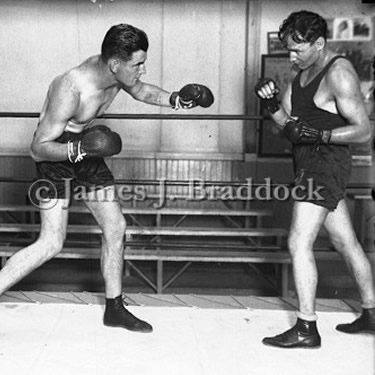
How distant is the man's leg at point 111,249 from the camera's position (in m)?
2.08

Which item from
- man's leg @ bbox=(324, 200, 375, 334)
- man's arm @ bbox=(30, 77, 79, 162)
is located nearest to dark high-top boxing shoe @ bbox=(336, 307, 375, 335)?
man's leg @ bbox=(324, 200, 375, 334)

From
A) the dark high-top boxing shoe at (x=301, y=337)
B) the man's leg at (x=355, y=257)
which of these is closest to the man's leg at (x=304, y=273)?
the dark high-top boxing shoe at (x=301, y=337)

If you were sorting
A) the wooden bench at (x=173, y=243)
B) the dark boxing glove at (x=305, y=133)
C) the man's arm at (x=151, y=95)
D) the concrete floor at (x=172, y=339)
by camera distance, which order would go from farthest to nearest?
1. the wooden bench at (x=173, y=243)
2. the man's arm at (x=151, y=95)
3. the dark boxing glove at (x=305, y=133)
4. the concrete floor at (x=172, y=339)

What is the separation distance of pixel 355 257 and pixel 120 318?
0.86 meters

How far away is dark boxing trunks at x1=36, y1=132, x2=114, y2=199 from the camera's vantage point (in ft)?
6.65

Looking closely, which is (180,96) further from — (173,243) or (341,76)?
(173,243)

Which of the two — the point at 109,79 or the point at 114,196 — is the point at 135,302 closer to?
the point at 114,196

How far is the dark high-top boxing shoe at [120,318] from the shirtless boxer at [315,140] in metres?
0.45

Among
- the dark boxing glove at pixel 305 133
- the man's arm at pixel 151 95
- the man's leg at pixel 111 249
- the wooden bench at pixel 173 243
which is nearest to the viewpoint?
the dark boxing glove at pixel 305 133

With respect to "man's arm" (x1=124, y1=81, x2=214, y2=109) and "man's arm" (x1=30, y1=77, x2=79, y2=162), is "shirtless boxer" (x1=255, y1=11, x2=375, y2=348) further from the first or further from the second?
"man's arm" (x1=30, y1=77, x2=79, y2=162)

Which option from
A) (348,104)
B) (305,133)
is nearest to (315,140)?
(305,133)

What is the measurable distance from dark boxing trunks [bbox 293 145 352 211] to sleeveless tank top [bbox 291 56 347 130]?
0.08 m

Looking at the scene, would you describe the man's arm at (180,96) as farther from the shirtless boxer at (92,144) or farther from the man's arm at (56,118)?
the man's arm at (56,118)

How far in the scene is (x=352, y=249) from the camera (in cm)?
201
